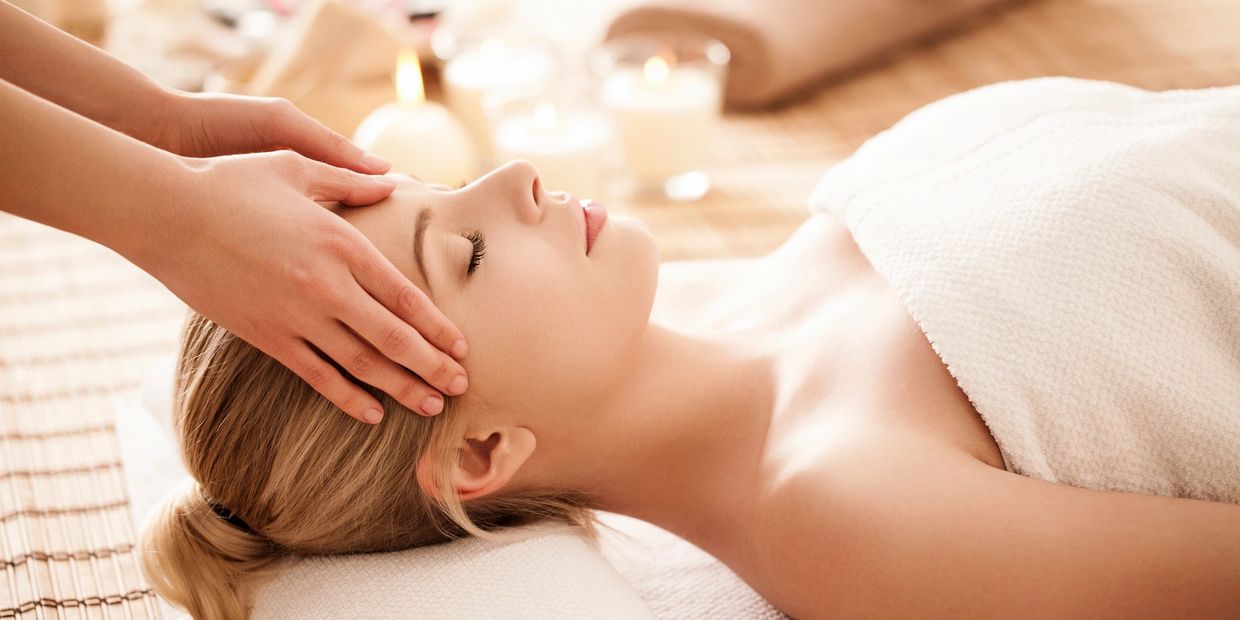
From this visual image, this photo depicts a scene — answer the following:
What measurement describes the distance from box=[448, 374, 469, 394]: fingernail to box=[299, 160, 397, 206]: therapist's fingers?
213 mm

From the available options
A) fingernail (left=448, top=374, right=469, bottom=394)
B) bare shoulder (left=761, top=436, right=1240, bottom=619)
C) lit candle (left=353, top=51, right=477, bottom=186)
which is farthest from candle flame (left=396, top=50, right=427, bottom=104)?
bare shoulder (left=761, top=436, right=1240, bottom=619)

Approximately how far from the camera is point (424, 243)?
1.15 m

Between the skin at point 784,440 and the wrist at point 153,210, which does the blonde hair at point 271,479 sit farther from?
the wrist at point 153,210

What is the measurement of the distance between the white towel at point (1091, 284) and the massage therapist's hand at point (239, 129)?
2.02 feet

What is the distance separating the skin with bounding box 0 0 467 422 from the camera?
92 cm

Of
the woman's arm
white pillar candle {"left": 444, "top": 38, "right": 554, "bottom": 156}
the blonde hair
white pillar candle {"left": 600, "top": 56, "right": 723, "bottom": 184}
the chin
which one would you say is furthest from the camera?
white pillar candle {"left": 444, "top": 38, "right": 554, "bottom": 156}

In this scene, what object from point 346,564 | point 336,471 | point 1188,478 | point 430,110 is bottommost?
point 1188,478

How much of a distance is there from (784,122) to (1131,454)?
1.45m

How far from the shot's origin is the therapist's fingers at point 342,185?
1065mm

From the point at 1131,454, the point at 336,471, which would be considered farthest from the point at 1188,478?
the point at 336,471

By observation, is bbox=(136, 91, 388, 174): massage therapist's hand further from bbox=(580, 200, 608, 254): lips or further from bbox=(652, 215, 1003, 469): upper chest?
bbox=(652, 215, 1003, 469): upper chest

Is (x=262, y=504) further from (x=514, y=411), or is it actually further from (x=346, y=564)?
(x=514, y=411)

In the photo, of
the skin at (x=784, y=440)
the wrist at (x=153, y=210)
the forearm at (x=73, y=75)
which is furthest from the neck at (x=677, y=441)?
the forearm at (x=73, y=75)

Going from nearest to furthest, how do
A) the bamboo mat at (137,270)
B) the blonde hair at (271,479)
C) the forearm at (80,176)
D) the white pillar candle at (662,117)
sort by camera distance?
1. the forearm at (80,176)
2. the blonde hair at (271,479)
3. the bamboo mat at (137,270)
4. the white pillar candle at (662,117)
